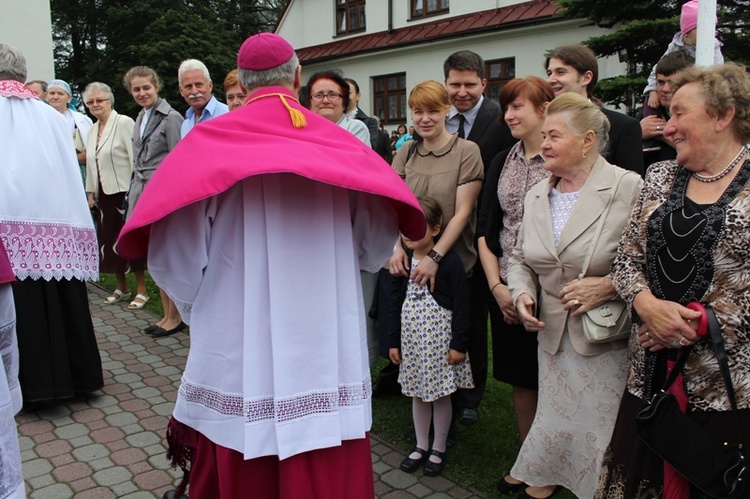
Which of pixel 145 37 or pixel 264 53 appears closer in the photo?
pixel 264 53

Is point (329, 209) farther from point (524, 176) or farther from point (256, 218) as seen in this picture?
point (524, 176)

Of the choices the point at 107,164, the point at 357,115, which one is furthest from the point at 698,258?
the point at 107,164

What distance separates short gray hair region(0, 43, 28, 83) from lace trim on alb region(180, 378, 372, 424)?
2693 mm

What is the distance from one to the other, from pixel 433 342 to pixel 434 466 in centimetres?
69

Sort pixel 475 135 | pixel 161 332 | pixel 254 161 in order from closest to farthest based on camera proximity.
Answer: pixel 254 161 < pixel 475 135 < pixel 161 332

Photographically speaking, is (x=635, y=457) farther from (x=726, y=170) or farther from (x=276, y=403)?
(x=276, y=403)

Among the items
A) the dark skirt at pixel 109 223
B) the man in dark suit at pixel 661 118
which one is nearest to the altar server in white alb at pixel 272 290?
the man in dark suit at pixel 661 118

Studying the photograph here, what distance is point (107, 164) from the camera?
A: 6797 mm

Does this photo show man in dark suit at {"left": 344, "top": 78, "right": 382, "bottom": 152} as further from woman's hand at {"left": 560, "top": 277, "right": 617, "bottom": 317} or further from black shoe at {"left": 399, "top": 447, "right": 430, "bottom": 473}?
woman's hand at {"left": 560, "top": 277, "right": 617, "bottom": 317}

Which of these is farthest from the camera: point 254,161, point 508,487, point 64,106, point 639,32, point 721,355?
point 639,32

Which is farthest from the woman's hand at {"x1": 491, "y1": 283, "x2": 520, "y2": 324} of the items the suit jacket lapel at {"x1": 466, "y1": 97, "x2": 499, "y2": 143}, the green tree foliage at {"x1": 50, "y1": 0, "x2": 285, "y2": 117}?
the green tree foliage at {"x1": 50, "y1": 0, "x2": 285, "y2": 117}

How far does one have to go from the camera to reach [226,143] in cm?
218

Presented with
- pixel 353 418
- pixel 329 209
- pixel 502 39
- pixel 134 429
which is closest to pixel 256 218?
pixel 329 209

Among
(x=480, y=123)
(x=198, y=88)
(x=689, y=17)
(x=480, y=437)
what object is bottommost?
(x=480, y=437)
